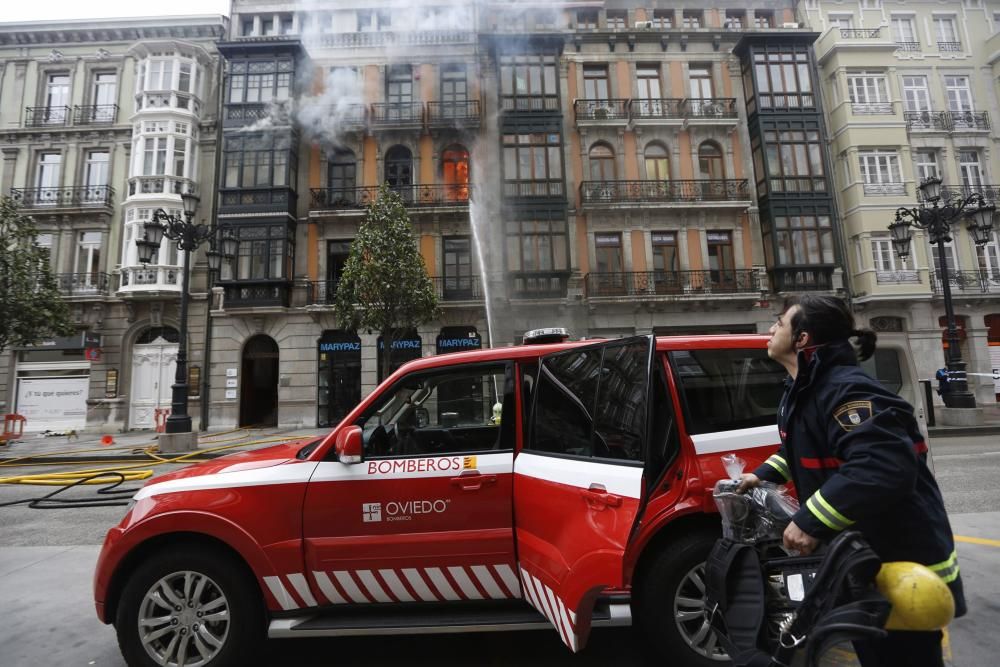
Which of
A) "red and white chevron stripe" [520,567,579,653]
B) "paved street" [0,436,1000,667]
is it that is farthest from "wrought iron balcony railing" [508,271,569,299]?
"red and white chevron stripe" [520,567,579,653]

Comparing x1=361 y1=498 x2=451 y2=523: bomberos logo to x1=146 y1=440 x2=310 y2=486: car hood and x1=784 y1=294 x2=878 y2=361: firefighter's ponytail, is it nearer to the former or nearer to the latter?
x1=146 y1=440 x2=310 y2=486: car hood

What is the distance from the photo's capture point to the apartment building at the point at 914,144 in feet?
68.1

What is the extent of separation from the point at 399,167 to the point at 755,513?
71.1 ft

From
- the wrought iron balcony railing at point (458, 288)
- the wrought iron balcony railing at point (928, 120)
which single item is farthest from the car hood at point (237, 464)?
the wrought iron balcony railing at point (928, 120)

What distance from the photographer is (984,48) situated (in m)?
23.4

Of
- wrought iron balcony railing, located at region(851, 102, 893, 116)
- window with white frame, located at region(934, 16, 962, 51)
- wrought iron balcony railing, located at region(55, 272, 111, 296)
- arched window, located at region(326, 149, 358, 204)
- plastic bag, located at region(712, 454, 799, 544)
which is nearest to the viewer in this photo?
plastic bag, located at region(712, 454, 799, 544)

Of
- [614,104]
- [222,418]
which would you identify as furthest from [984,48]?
[222,418]

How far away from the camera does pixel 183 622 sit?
2.84 metres

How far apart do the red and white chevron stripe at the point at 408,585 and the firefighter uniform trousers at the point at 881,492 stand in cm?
183

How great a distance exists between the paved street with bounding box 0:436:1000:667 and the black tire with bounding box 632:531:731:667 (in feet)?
1.11

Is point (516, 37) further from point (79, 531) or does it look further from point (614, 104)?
point (79, 531)

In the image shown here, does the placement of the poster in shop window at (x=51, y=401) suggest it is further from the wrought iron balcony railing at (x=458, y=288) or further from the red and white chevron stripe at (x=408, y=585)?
the red and white chevron stripe at (x=408, y=585)

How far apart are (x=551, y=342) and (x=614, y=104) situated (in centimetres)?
2148

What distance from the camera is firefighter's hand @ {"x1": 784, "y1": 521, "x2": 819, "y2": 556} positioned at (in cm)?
168
